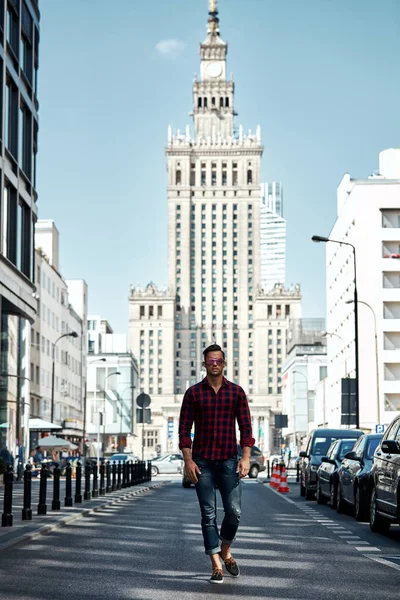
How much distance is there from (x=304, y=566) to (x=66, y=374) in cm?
8807

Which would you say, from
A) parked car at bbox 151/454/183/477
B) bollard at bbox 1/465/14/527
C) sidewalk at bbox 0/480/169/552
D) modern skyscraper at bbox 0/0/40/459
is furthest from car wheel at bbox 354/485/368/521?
parked car at bbox 151/454/183/477

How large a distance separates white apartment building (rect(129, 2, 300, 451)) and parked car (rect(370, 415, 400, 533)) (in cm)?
17211

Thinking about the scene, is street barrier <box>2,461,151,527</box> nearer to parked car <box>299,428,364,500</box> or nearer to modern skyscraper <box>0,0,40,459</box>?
parked car <box>299,428,364,500</box>

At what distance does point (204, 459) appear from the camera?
381 inches

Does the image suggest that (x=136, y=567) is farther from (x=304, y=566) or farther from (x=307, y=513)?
(x=307, y=513)

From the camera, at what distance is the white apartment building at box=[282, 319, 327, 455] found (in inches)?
5192

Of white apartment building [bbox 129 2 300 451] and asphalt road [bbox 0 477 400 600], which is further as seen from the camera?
white apartment building [bbox 129 2 300 451]

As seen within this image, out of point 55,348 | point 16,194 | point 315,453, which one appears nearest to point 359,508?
point 315,453

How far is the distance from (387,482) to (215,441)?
5208mm

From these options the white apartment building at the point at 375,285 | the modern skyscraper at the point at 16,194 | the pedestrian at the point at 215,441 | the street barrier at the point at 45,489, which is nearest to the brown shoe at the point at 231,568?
the pedestrian at the point at 215,441

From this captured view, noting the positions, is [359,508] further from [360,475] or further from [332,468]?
[332,468]

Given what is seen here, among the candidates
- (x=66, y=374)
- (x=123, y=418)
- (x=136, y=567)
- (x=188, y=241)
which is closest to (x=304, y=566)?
(x=136, y=567)

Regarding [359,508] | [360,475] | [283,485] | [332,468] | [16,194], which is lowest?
[283,485]

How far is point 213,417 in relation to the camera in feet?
31.8
